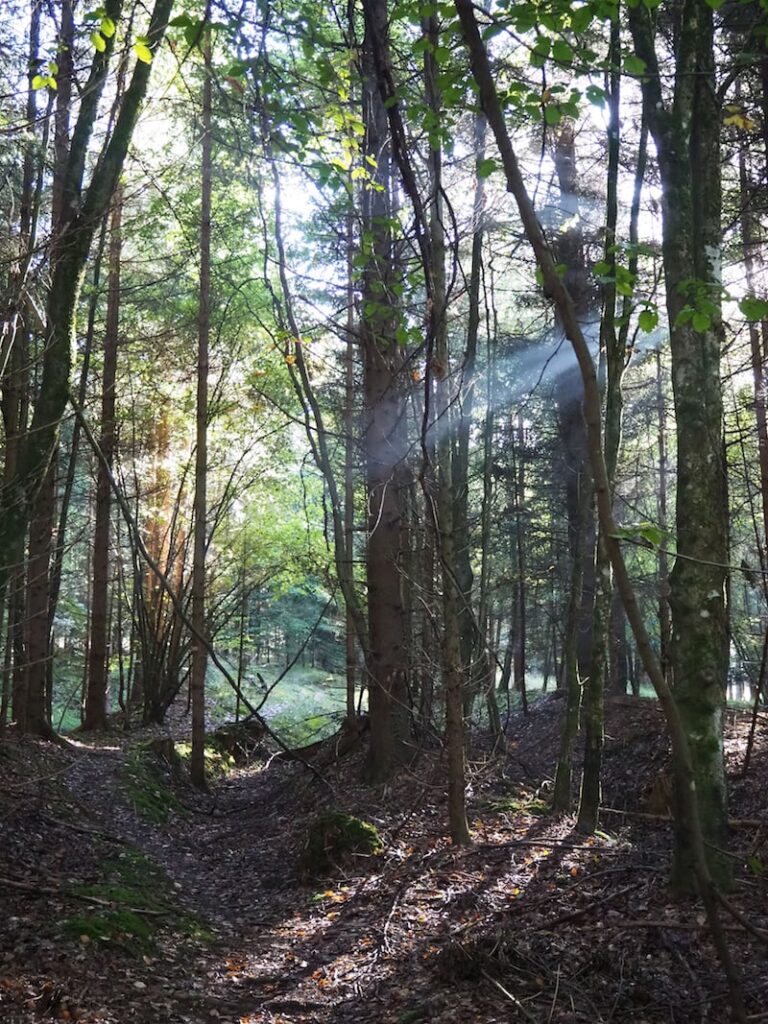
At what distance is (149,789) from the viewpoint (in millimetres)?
9484

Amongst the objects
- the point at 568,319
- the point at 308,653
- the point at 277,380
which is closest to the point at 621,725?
the point at 277,380

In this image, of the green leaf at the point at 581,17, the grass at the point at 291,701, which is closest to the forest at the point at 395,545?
the green leaf at the point at 581,17

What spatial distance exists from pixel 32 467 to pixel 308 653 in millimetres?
31462

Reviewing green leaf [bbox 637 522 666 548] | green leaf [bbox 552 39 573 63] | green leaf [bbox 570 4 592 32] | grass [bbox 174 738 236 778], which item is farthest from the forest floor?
green leaf [bbox 570 4 592 32]

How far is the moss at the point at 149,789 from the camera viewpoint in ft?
29.0

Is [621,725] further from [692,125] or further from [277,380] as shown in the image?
[692,125]

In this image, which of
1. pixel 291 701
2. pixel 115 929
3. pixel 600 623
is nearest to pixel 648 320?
pixel 115 929

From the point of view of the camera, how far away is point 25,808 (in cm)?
652

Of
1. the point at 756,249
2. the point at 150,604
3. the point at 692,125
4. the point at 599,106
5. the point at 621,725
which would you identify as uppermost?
the point at 756,249

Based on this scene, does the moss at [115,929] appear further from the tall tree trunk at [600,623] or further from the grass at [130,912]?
the tall tree trunk at [600,623]

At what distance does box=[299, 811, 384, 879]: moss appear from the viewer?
22.0 feet

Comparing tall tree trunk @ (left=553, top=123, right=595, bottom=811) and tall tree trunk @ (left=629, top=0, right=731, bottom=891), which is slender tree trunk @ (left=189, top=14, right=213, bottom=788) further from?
tall tree trunk @ (left=629, top=0, right=731, bottom=891)

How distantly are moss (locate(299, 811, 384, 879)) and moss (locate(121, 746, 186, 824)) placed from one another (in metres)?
2.65

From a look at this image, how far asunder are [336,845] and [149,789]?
12.1ft
